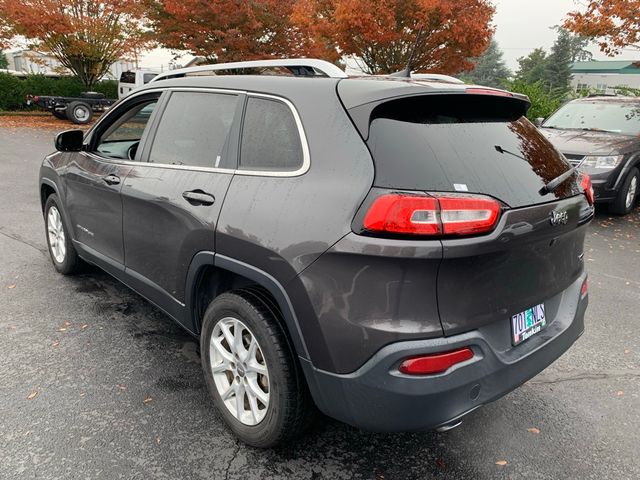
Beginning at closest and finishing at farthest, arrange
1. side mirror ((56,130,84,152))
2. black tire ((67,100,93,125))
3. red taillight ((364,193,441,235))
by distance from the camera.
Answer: red taillight ((364,193,441,235)) < side mirror ((56,130,84,152)) < black tire ((67,100,93,125))

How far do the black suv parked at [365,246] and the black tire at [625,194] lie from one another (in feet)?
18.3

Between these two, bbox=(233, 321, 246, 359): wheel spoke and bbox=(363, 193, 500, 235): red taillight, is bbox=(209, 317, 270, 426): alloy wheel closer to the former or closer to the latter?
bbox=(233, 321, 246, 359): wheel spoke

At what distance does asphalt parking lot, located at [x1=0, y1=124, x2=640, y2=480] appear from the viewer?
8.13ft

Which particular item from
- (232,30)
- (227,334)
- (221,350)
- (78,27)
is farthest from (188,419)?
(78,27)

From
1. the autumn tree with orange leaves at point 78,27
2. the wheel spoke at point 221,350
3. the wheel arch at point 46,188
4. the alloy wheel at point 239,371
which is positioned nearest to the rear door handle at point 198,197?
the alloy wheel at point 239,371

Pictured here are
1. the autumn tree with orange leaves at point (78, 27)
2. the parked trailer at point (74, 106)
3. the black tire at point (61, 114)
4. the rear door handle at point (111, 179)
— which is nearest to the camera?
the rear door handle at point (111, 179)

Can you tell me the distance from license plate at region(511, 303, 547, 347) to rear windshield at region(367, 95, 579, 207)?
1.63ft

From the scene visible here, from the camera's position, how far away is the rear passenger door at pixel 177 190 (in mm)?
2701

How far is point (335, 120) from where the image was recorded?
2256 millimetres

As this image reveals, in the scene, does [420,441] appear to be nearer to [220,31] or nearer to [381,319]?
[381,319]

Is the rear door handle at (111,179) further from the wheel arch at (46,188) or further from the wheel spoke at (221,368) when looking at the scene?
the wheel spoke at (221,368)

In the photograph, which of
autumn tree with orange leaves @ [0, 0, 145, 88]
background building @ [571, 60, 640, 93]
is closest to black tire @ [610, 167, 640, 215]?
autumn tree with orange leaves @ [0, 0, 145, 88]

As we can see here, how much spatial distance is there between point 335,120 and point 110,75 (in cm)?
2708

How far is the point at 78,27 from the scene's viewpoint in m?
19.1
